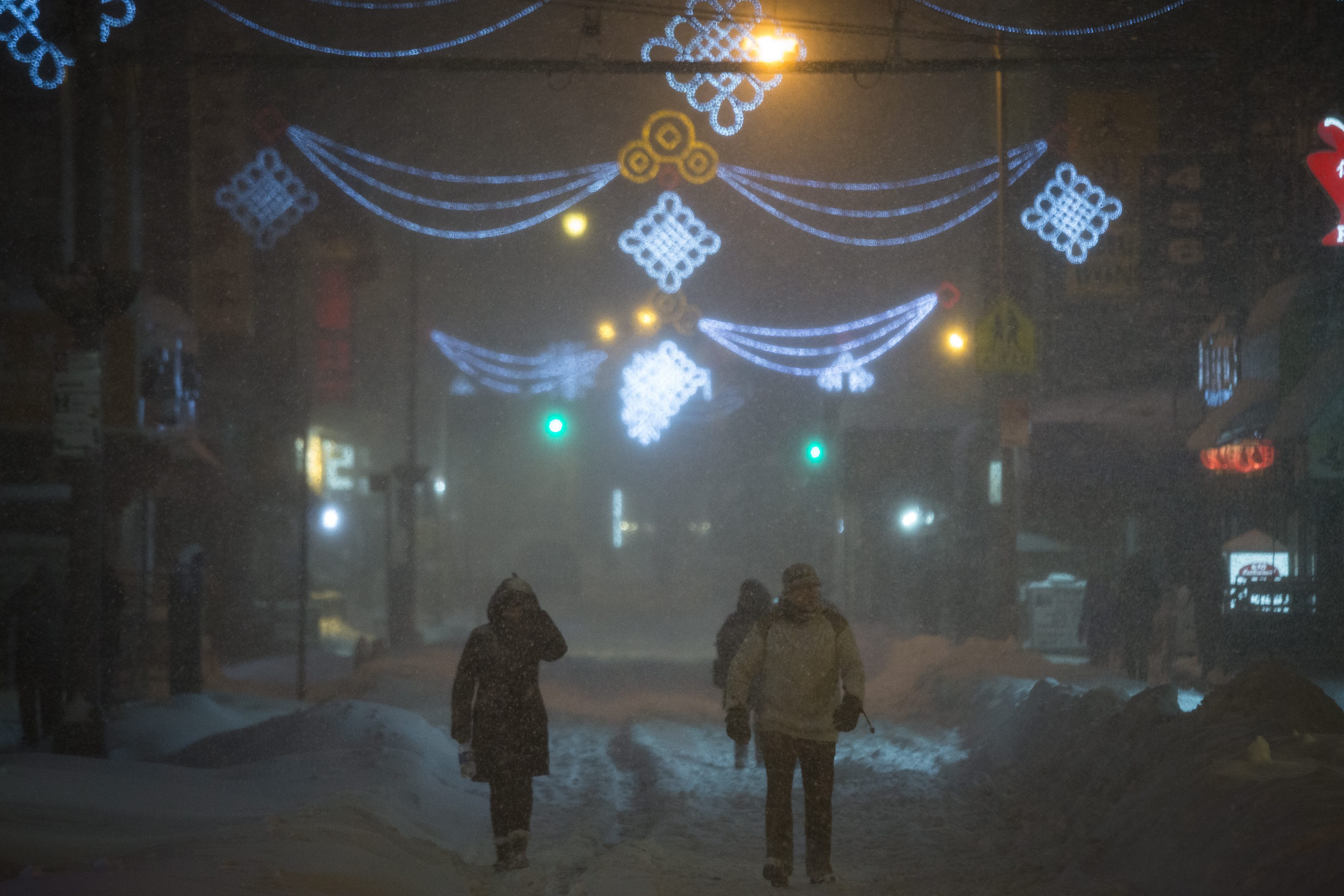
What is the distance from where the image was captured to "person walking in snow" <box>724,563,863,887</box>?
269 inches

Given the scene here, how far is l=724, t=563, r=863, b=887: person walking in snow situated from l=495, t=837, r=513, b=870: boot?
64.9 inches

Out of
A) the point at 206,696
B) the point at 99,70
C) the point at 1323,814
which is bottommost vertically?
the point at 206,696

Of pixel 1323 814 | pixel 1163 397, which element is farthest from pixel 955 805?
pixel 1163 397

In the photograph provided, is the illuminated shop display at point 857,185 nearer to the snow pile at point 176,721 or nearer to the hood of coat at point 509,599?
the hood of coat at point 509,599

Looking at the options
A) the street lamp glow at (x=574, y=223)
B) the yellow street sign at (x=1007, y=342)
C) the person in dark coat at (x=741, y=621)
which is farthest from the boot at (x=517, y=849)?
the street lamp glow at (x=574, y=223)

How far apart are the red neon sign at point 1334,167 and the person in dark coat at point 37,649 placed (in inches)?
704

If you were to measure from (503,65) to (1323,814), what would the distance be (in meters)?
8.68

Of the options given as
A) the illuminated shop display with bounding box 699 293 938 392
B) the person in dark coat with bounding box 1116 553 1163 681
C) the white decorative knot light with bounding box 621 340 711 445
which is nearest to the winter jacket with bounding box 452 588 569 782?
the illuminated shop display with bounding box 699 293 938 392

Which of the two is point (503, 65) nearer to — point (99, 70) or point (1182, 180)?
point (99, 70)

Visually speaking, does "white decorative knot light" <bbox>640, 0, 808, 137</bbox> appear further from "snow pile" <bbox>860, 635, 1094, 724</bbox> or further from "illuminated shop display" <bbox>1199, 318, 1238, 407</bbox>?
"illuminated shop display" <bbox>1199, 318, 1238, 407</bbox>

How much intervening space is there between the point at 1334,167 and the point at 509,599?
15.9 m

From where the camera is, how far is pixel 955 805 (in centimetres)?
945

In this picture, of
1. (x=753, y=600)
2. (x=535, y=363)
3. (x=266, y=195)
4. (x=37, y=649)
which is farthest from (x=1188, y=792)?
(x=535, y=363)

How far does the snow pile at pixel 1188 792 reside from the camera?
503cm
